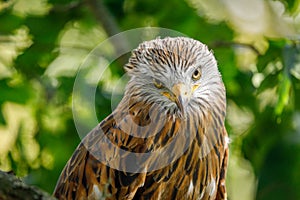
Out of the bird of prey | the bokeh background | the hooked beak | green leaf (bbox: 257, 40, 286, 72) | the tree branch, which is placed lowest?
the bokeh background

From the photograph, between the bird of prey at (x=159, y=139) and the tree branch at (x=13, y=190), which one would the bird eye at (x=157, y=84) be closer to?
the bird of prey at (x=159, y=139)

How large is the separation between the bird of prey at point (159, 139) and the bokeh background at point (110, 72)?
150cm

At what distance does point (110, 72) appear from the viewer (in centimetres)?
835

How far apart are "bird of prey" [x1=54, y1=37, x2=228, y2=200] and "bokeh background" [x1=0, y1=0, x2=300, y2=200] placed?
1496mm

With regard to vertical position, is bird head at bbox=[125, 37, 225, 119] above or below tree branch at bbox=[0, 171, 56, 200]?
below

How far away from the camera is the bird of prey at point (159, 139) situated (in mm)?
5645

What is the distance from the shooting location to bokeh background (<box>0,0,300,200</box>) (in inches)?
307

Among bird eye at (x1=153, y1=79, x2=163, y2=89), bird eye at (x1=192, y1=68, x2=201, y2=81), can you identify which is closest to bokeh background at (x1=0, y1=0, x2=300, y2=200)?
bird eye at (x1=192, y1=68, x2=201, y2=81)

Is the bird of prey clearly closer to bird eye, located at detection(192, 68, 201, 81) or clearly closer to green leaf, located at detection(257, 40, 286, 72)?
bird eye, located at detection(192, 68, 201, 81)

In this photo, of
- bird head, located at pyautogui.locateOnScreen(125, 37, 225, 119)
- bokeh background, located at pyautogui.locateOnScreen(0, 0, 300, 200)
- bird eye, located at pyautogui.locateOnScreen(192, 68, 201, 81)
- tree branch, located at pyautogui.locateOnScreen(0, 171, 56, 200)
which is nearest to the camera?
tree branch, located at pyautogui.locateOnScreen(0, 171, 56, 200)

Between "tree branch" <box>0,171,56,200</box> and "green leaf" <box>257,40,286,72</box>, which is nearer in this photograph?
"tree branch" <box>0,171,56,200</box>

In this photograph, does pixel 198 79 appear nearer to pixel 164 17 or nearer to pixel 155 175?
pixel 155 175

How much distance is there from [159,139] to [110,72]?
8.76 ft

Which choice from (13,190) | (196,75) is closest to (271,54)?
(196,75)
